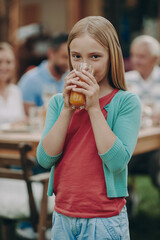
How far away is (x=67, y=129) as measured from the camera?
1.78 meters

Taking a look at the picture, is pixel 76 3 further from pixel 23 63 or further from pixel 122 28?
pixel 23 63

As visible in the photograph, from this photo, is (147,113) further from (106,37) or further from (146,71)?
(106,37)

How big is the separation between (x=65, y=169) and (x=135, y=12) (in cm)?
899

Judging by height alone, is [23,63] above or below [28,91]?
below

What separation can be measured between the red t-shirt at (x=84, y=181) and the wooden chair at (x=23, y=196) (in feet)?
3.42

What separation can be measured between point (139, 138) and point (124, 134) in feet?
4.86

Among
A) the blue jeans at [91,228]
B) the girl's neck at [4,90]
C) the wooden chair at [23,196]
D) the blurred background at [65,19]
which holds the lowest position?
the blurred background at [65,19]

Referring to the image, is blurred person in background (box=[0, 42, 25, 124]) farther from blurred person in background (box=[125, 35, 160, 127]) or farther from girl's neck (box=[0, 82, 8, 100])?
blurred person in background (box=[125, 35, 160, 127])

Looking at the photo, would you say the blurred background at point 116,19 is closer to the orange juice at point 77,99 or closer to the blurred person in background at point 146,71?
the blurred person in background at point 146,71

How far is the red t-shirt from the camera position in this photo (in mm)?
1738

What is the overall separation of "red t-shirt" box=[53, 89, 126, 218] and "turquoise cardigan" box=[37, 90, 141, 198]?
33 millimetres

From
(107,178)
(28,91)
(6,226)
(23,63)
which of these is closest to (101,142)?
(107,178)

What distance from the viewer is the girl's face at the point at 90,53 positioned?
1712 millimetres

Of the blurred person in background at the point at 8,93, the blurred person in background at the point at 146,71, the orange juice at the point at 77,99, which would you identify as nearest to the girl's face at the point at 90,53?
the orange juice at the point at 77,99
